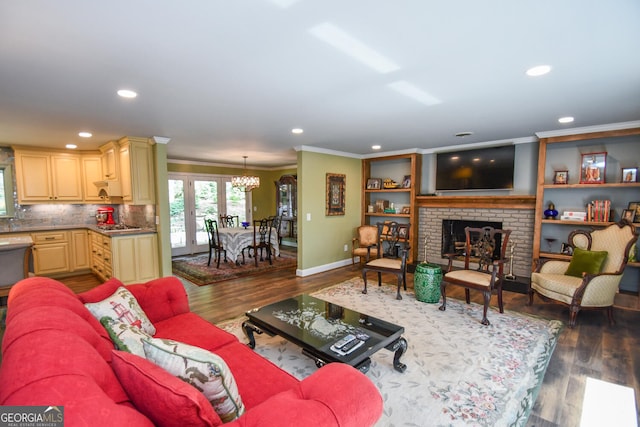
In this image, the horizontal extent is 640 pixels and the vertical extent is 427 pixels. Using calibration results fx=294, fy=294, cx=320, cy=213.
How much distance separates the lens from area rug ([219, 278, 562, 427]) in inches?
78.4

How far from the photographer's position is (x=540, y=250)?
178 inches

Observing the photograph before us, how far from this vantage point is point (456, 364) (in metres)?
2.53

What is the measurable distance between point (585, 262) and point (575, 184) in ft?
3.97

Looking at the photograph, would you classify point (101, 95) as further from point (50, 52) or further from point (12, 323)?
point (12, 323)

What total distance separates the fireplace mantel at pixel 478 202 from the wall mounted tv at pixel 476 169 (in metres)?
0.19

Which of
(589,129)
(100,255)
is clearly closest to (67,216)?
(100,255)

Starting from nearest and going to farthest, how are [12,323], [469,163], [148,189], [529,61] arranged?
[12,323]
[529,61]
[148,189]
[469,163]

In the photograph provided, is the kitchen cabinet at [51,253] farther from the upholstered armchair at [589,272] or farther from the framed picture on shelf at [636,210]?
the framed picture on shelf at [636,210]

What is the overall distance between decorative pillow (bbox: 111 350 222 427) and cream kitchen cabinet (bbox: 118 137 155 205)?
159 inches

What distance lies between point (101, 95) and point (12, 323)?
2147mm

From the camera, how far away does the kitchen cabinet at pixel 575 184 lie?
389cm

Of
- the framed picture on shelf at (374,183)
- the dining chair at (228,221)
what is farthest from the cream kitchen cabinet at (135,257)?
the framed picture on shelf at (374,183)

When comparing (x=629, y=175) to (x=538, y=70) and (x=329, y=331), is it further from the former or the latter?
(x=329, y=331)

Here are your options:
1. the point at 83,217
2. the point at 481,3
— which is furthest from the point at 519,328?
the point at 83,217
